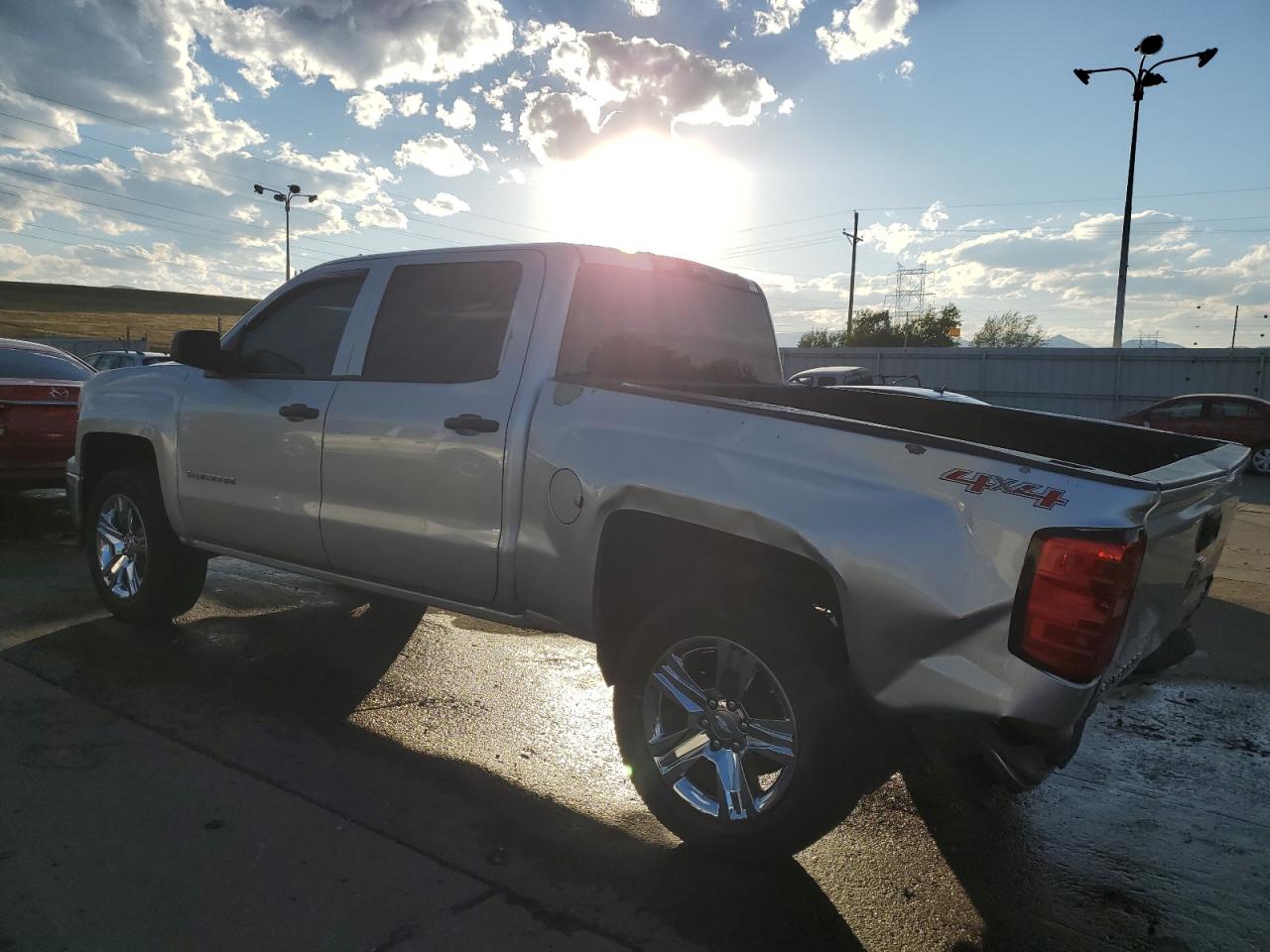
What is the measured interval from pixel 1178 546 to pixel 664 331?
2100mm

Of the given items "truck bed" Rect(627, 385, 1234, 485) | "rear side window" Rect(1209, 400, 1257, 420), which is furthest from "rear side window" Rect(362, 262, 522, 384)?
"rear side window" Rect(1209, 400, 1257, 420)

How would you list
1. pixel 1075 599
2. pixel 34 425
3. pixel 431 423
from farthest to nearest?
pixel 34 425 < pixel 431 423 < pixel 1075 599

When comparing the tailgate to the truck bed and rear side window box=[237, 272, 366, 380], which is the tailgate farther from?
rear side window box=[237, 272, 366, 380]

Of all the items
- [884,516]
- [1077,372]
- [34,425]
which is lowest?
[34,425]

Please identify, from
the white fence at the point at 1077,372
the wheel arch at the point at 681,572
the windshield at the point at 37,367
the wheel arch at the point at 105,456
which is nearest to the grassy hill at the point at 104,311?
the white fence at the point at 1077,372

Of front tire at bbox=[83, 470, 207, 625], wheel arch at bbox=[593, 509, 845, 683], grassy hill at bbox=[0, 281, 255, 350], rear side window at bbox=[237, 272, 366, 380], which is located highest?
grassy hill at bbox=[0, 281, 255, 350]

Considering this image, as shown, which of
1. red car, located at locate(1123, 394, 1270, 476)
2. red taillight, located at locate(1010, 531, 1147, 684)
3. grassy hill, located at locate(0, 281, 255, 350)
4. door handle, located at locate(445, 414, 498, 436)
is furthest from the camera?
grassy hill, located at locate(0, 281, 255, 350)

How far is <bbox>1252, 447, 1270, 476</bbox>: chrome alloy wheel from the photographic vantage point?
16727 mm

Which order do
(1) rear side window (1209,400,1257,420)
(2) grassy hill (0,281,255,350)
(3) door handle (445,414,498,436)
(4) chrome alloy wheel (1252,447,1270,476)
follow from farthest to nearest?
1. (2) grassy hill (0,281,255,350)
2. (1) rear side window (1209,400,1257,420)
3. (4) chrome alloy wheel (1252,447,1270,476)
4. (3) door handle (445,414,498,436)

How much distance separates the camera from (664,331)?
3.92 m

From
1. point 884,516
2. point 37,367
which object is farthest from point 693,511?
point 37,367

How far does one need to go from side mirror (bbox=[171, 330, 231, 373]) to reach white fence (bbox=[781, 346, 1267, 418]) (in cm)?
1965

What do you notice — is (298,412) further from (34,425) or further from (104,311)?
(104,311)

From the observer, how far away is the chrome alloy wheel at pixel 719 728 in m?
2.73
